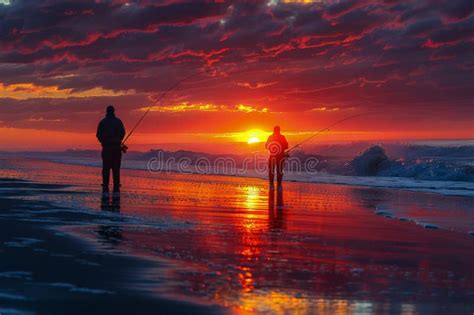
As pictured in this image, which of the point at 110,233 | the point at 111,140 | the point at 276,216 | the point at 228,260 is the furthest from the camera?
the point at 111,140

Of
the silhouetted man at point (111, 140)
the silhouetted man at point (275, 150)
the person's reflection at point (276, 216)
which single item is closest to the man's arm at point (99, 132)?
the silhouetted man at point (111, 140)

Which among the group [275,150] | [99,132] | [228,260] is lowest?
[228,260]

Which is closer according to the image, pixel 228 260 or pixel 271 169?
pixel 228 260

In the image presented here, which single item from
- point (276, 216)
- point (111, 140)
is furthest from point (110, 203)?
point (111, 140)

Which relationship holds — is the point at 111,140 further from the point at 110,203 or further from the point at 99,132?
the point at 110,203

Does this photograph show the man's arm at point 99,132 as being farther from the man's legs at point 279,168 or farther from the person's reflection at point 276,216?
the man's legs at point 279,168

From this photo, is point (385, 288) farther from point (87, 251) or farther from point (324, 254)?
point (87, 251)

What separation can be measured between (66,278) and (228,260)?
5.54 ft

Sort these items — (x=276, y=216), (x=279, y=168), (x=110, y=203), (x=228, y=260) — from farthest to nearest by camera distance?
(x=279, y=168) → (x=110, y=203) → (x=276, y=216) → (x=228, y=260)

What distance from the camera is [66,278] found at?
522cm

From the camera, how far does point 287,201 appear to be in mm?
14961

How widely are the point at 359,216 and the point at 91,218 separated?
462cm

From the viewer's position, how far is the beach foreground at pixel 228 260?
464cm

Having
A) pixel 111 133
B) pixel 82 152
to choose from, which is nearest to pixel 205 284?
pixel 111 133
